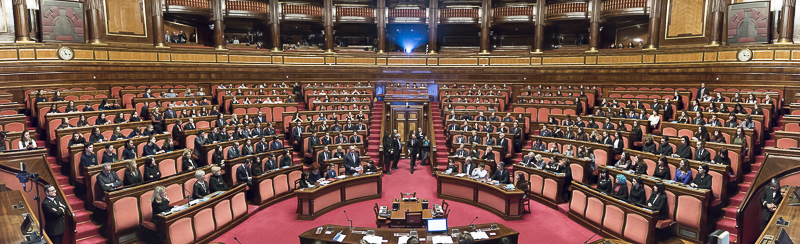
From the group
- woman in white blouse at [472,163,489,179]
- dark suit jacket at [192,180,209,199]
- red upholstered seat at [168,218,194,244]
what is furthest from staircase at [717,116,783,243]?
dark suit jacket at [192,180,209,199]

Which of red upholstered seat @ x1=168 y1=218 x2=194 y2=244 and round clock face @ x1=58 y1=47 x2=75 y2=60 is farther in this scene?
round clock face @ x1=58 y1=47 x2=75 y2=60

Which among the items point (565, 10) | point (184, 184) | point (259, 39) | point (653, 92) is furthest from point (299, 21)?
point (653, 92)

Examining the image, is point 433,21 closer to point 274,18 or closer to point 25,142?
point 274,18

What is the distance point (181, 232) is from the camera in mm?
4414

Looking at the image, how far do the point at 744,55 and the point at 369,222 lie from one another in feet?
30.1

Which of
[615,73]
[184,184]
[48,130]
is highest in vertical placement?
[615,73]

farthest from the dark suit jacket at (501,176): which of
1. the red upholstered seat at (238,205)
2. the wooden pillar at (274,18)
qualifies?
the wooden pillar at (274,18)

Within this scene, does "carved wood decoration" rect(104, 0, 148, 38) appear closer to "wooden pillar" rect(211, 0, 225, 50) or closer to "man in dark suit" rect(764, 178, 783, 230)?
"wooden pillar" rect(211, 0, 225, 50)

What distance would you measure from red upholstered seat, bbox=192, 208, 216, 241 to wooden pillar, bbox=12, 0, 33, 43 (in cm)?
776

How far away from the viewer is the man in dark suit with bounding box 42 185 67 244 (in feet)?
12.9

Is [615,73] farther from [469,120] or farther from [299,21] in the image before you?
[299,21]

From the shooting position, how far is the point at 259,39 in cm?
1468

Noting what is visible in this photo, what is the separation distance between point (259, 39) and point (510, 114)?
9.73 m

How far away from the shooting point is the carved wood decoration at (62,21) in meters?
9.54
